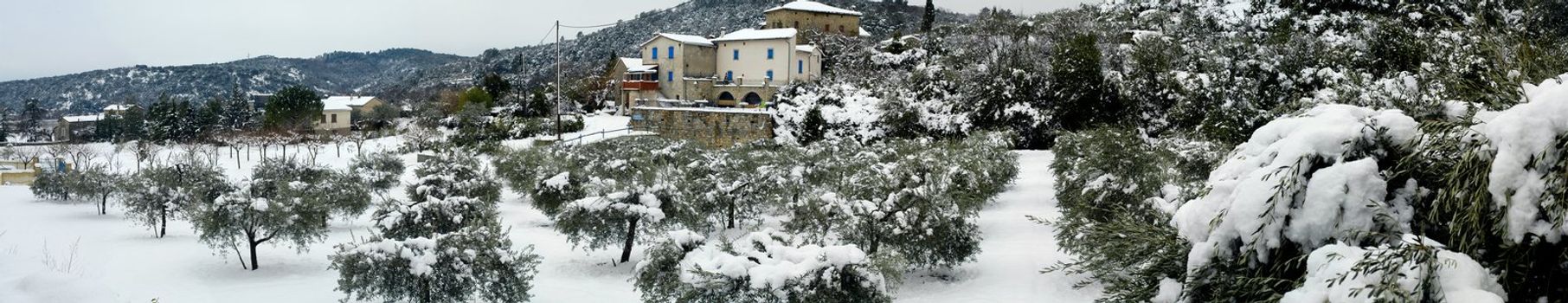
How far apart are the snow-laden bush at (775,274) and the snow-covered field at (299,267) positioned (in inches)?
156

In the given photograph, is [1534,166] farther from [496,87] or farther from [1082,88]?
[496,87]

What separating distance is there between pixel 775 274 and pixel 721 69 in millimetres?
40654

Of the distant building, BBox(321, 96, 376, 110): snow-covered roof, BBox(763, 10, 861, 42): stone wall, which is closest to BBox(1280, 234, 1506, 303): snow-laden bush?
BBox(763, 10, 861, 42): stone wall

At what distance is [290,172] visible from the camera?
32031 mm

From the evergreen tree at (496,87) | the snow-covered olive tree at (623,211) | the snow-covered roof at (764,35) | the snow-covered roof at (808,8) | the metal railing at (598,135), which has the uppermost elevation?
A: the snow-covered roof at (808,8)

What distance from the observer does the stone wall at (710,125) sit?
43438mm

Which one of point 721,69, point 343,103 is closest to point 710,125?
point 721,69

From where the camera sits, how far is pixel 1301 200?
6.73 meters

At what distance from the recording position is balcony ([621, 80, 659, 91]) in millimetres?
50156

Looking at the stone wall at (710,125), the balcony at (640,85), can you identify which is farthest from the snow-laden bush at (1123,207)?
the balcony at (640,85)

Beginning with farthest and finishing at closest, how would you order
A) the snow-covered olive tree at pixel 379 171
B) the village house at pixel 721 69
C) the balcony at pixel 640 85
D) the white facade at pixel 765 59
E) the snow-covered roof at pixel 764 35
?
1. the balcony at pixel 640 85
2. the village house at pixel 721 69
3. the white facade at pixel 765 59
4. the snow-covered roof at pixel 764 35
5. the snow-covered olive tree at pixel 379 171

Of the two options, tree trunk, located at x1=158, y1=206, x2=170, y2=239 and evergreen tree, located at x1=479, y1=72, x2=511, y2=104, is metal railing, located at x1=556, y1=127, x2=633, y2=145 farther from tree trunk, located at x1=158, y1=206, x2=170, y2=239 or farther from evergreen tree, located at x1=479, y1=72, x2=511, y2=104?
evergreen tree, located at x1=479, y1=72, x2=511, y2=104

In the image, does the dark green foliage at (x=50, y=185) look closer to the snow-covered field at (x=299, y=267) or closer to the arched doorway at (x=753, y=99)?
the snow-covered field at (x=299, y=267)

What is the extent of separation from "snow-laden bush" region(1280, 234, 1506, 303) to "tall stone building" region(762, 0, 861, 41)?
55333mm
